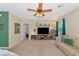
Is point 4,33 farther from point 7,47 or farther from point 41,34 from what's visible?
point 41,34

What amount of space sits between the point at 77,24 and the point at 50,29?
721 cm

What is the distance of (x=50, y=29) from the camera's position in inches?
525

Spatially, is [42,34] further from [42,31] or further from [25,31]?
[25,31]

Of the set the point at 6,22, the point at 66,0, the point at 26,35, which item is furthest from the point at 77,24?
the point at 26,35

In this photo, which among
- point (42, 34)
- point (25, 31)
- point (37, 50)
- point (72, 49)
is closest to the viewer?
point (72, 49)

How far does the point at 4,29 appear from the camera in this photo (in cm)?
707

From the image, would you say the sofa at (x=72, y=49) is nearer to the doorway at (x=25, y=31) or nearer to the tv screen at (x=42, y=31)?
the tv screen at (x=42, y=31)

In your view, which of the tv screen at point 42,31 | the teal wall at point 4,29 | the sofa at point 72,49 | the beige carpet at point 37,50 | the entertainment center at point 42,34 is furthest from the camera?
the tv screen at point 42,31

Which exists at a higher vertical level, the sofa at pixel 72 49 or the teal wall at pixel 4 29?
the teal wall at pixel 4 29

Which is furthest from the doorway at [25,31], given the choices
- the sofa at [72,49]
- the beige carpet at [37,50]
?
the sofa at [72,49]

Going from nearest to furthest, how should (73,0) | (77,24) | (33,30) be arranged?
(73,0)
(77,24)
(33,30)

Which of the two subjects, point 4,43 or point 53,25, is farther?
point 53,25

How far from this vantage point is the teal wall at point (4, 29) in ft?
22.9

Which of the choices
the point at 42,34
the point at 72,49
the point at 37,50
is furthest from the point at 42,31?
the point at 72,49
